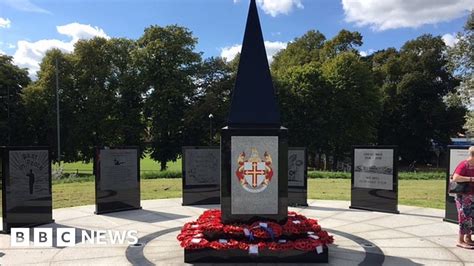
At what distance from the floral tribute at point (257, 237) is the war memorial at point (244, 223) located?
2cm

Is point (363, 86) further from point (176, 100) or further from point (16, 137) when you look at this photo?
point (16, 137)

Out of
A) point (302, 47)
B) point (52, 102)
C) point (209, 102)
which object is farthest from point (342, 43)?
point (52, 102)

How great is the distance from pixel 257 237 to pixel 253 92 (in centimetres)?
257

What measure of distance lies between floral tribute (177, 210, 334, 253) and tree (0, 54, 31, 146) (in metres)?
34.6

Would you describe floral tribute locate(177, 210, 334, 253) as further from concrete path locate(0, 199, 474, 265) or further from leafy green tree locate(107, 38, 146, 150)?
leafy green tree locate(107, 38, 146, 150)

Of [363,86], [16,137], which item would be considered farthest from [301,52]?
[16,137]

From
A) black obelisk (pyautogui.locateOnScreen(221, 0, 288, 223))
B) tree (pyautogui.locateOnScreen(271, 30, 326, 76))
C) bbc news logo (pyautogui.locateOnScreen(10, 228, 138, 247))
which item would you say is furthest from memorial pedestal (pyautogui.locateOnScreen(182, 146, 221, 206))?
tree (pyautogui.locateOnScreen(271, 30, 326, 76))

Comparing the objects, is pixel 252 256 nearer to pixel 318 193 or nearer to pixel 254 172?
pixel 254 172

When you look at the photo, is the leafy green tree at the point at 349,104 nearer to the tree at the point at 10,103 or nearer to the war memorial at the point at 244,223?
the war memorial at the point at 244,223

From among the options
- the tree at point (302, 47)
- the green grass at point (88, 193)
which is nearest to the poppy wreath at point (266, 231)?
the green grass at point (88, 193)

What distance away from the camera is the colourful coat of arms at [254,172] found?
768 cm

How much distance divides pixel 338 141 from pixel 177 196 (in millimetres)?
24725

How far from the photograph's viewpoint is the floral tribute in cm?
695

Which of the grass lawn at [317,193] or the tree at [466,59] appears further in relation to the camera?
the tree at [466,59]
